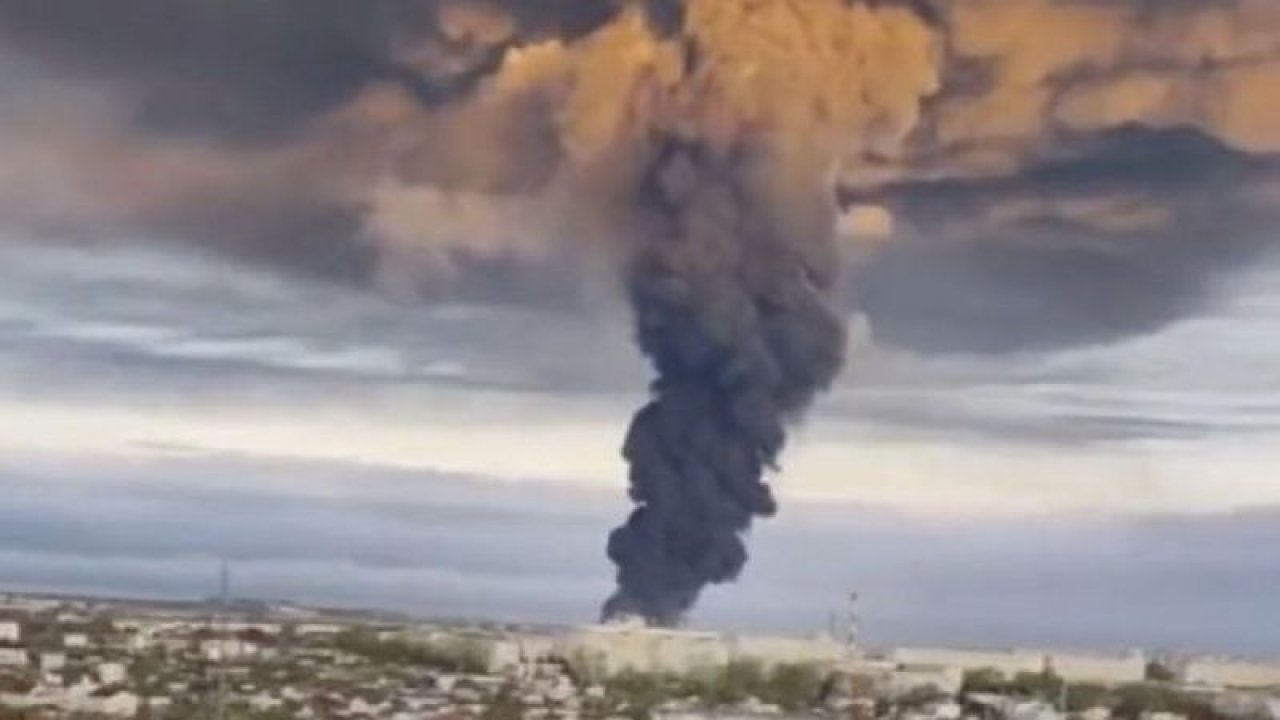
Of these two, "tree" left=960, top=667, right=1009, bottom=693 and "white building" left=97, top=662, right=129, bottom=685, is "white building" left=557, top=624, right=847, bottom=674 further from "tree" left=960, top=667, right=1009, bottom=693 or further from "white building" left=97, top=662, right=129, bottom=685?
"white building" left=97, top=662, right=129, bottom=685

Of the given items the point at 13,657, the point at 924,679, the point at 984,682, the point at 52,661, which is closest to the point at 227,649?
the point at 13,657

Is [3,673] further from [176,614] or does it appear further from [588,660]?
[176,614]

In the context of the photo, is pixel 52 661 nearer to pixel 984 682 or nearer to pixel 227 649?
pixel 227 649

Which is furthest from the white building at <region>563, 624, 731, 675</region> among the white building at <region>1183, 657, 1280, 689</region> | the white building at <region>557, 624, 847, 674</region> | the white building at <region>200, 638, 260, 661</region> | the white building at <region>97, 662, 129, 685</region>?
the white building at <region>1183, 657, 1280, 689</region>

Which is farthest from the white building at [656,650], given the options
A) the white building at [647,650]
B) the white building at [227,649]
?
the white building at [227,649]

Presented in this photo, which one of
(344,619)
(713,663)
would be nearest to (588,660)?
(713,663)

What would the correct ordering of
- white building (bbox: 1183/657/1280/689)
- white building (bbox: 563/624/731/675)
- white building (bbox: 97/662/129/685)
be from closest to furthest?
white building (bbox: 97/662/129/685)
white building (bbox: 563/624/731/675)
white building (bbox: 1183/657/1280/689)
